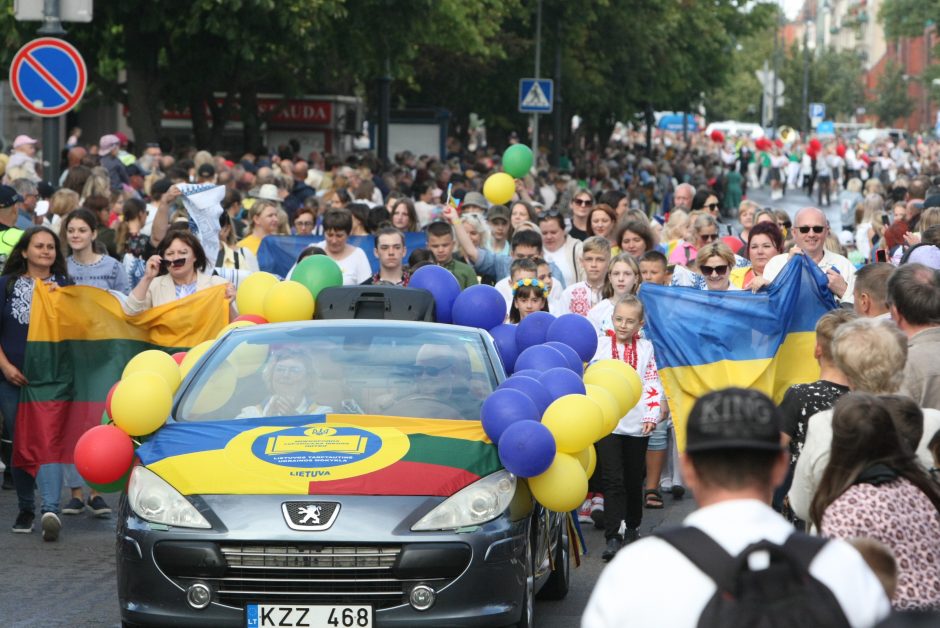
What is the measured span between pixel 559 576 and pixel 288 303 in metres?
2.26

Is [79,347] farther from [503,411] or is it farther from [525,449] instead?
[525,449]

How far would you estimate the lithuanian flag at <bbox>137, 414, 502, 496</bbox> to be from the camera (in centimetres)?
718

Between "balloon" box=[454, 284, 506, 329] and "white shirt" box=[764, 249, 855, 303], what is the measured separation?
1.85 metres

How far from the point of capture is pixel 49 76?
14508 millimetres

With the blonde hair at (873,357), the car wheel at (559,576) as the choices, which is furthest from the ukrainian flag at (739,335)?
the blonde hair at (873,357)

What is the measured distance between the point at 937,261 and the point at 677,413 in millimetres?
1700

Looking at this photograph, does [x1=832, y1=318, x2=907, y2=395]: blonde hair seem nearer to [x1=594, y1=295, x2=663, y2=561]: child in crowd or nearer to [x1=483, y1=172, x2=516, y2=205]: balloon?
[x1=594, y1=295, x2=663, y2=561]: child in crowd

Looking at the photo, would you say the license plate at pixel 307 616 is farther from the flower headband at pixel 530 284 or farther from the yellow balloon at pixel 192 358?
the flower headband at pixel 530 284

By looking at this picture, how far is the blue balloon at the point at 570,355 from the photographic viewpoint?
9.09 m

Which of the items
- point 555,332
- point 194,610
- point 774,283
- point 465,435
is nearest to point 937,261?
point 774,283

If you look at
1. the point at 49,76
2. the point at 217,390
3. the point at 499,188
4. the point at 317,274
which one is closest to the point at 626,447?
the point at 317,274

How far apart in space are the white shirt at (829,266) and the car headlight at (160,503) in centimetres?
496

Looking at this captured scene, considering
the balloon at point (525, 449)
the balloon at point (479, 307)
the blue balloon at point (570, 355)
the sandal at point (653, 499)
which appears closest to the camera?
the balloon at point (525, 449)

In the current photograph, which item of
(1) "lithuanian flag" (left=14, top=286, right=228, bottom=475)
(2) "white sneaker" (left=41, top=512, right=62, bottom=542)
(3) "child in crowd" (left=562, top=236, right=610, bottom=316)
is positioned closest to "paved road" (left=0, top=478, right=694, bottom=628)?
(2) "white sneaker" (left=41, top=512, right=62, bottom=542)
